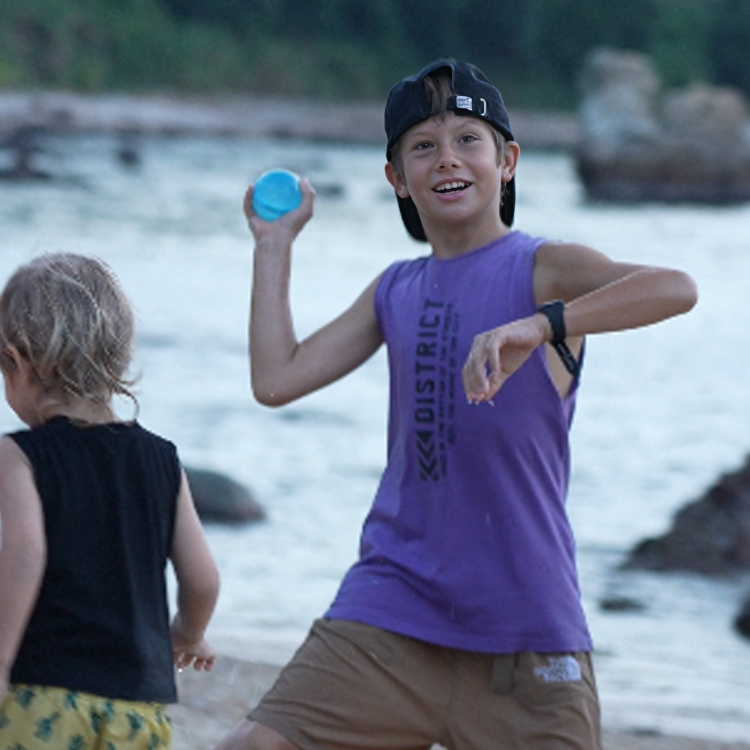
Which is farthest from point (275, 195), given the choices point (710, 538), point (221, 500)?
point (221, 500)

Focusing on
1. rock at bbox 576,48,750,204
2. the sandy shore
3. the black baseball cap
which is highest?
rock at bbox 576,48,750,204

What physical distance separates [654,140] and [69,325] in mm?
45825

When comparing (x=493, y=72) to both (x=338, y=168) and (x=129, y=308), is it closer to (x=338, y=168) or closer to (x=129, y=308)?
(x=338, y=168)

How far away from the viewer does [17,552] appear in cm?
225

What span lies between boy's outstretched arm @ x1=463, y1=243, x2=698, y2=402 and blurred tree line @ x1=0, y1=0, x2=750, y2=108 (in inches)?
2330

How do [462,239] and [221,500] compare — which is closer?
[462,239]

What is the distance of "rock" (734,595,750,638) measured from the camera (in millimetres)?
7230

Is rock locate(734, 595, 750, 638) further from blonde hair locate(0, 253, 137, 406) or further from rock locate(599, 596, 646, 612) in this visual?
blonde hair locate(0, 253, 137, 406)

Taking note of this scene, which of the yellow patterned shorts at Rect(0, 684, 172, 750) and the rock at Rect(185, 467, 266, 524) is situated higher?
the rock at Rect(185, 467, 266, 524)

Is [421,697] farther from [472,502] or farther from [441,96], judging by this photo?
[441,96]

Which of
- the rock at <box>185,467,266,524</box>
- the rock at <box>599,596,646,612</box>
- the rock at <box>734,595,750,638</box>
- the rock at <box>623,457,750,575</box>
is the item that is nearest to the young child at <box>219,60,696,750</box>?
the rock at <box>734,595,750,638</box>

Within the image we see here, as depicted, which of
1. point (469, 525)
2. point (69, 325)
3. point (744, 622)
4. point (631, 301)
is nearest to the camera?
point (69, 325)

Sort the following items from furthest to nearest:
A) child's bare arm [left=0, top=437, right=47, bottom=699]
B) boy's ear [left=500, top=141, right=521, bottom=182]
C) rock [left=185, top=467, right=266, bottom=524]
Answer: rock [left=185, top=467, right=266, bottom=524]
boy's ear [left=500, top=141, right=521, bottom=182]
child's bare arm [left=0, top=437, right=47, bottom=699]

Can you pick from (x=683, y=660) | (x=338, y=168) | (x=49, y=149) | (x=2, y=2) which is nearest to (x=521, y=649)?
(x=683, y=660)
